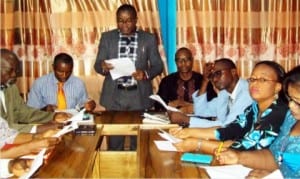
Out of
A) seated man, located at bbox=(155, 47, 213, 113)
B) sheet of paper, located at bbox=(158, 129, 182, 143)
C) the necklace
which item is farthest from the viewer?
seated man, located at bbox=(155, 47, 213, 113)

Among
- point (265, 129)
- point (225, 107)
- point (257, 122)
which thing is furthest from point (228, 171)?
point (225, 107)

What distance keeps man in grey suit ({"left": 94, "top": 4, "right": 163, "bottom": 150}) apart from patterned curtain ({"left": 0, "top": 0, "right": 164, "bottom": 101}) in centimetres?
63

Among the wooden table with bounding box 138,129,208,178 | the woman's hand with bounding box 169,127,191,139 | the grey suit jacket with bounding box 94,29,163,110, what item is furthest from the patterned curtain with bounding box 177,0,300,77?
the wooden table with bounding box 138,129,208,178

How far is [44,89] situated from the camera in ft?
15.0

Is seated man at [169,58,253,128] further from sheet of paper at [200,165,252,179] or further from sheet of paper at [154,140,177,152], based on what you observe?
sheet of paper at [200,165,252,179]

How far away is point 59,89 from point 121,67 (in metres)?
0.58

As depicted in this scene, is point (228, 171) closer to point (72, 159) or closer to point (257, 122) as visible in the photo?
point (257, 122)

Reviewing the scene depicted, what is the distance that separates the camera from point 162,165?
2697 mm

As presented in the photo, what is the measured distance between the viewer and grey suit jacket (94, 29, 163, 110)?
4738 mm

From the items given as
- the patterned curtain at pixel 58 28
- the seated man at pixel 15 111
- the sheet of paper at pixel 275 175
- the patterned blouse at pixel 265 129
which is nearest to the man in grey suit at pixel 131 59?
the patterned curtain at pixel 58 28

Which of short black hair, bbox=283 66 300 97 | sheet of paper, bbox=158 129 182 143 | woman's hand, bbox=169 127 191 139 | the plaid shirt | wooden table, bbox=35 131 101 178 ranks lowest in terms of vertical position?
wooden table, bbox=35 131 101 178

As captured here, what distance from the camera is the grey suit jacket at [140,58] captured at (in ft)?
15.5

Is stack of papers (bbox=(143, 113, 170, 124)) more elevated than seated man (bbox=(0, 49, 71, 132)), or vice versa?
seated man (bbox=(0, 49, 71, 132))

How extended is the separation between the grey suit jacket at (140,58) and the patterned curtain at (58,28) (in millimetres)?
610
